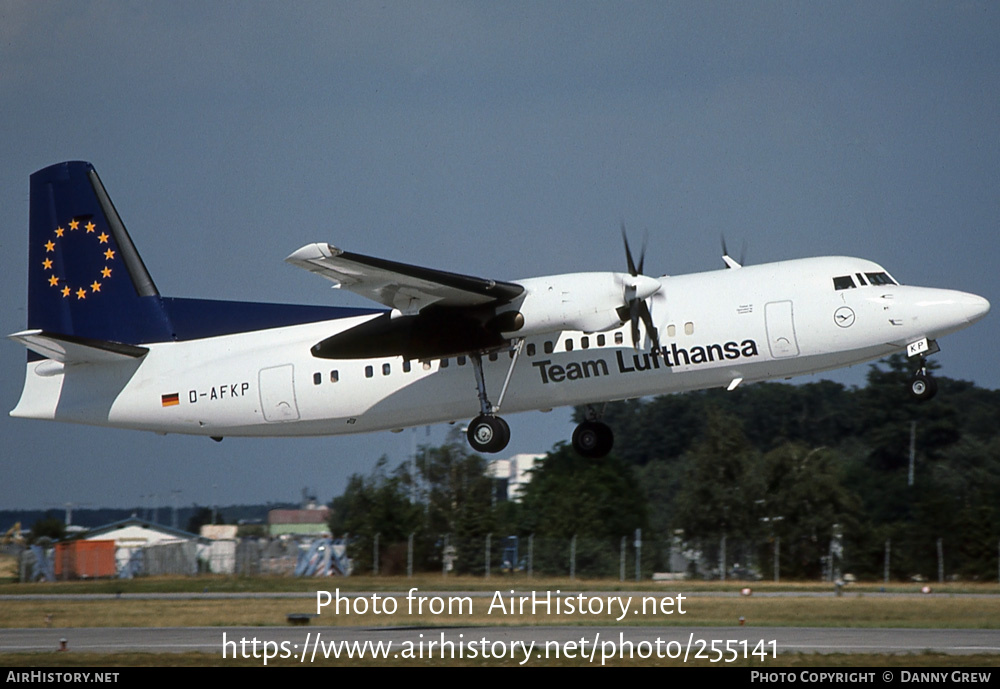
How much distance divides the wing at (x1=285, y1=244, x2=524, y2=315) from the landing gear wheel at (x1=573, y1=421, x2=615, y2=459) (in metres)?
3.68

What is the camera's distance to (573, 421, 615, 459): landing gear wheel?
22.4 meters

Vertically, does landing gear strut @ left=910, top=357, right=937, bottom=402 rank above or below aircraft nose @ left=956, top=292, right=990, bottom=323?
below

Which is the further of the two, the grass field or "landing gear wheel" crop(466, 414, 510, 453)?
"landing gear wheel" crop(466, 414, 510, 453)

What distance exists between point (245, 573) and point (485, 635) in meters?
17.1

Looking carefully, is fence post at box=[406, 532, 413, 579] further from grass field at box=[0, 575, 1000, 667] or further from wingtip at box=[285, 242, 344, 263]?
wingtip at box=[285, 242, 344, 263]

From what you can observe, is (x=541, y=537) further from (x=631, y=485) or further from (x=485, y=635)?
(x=485, y=635)

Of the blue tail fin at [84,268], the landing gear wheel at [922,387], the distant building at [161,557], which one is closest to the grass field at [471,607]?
the distant building at [161,557]

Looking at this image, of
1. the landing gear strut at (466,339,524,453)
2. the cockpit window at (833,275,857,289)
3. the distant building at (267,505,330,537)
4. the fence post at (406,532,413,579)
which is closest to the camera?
the cockpit window at (833,275,857,289)

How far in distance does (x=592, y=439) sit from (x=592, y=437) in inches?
1.6

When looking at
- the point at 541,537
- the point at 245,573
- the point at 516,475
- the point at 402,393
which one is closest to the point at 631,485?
the point at 541,537

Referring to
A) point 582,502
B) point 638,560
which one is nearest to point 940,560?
point 638,560

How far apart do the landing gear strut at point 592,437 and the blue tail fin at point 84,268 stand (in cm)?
794

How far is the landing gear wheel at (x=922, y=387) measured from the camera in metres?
19.9

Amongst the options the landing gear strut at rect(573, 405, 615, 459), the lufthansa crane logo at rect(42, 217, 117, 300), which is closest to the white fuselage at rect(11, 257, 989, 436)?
the lufthansa crane logo at rect(42, 217, 117, 300)
